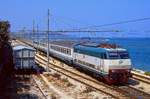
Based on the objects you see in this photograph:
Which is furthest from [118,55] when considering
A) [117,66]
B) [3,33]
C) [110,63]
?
[3,33]

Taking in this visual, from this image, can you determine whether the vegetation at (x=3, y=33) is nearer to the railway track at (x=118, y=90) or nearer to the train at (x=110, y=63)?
the train at (x=110, y=63)

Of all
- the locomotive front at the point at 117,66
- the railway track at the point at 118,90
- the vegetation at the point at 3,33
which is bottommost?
the railway track at the point at 118,90

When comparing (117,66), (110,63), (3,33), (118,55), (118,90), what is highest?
(3,33)

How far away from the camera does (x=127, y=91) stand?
99.0ft

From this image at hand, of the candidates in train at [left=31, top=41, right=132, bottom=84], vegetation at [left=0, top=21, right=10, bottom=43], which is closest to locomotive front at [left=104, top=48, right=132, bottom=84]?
train at [left=31, top=41, right=132, bottom=84]

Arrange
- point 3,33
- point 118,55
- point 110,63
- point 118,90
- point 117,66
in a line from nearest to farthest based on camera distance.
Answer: point 118,90
point 110,63
point 117,66
point 118,55
point 3,33

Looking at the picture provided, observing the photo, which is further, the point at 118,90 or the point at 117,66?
the point at 117,66

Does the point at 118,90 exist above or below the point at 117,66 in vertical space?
below

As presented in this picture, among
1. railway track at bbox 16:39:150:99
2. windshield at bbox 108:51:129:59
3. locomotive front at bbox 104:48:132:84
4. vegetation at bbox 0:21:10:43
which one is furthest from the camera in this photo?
vegetation at bbox 0:21:10:43

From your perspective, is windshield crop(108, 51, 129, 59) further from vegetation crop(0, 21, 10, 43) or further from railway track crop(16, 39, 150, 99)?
vegetation crop(0, 21, 10, 43)

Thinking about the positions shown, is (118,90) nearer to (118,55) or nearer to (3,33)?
(118,55)

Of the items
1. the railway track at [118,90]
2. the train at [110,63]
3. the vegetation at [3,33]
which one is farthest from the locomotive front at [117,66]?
the vegetation at [3,33]

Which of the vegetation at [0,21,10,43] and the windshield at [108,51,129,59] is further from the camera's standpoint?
the vegetation at [0,21,10,43]

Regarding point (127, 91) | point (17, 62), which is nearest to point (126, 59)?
point (127, 91)
